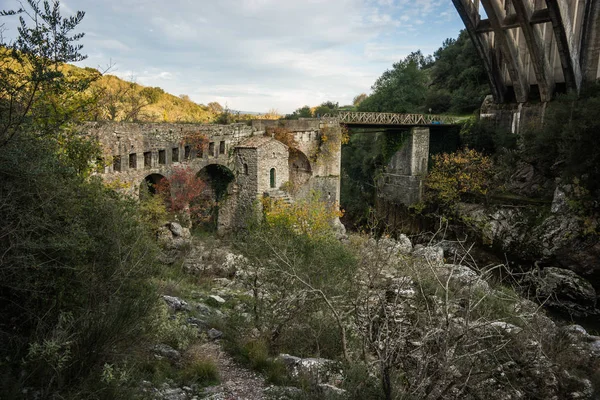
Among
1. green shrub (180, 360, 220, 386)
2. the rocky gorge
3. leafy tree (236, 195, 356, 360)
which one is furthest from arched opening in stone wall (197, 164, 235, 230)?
green shrub (180, 360, 220, 386)

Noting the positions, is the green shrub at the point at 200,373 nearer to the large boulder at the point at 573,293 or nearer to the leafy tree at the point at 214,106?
the large boulder at the point at 573,293

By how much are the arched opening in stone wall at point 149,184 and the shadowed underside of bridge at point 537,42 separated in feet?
60.3

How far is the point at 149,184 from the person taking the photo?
1465 cm

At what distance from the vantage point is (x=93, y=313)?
4.43 m

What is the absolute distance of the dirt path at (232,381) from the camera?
5395mm

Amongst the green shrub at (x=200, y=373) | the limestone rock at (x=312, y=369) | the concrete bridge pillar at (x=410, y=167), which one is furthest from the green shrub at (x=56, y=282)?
the concrete bridge pillar at (x=410, y=167)

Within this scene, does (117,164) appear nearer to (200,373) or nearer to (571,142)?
(200,373)

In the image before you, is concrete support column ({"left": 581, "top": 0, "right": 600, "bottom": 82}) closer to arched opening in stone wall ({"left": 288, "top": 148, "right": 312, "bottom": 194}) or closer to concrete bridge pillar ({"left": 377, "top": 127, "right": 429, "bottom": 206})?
concrete bridge pillar ({"left": 377, "top": 127, "right": 429, "bottom": 206})

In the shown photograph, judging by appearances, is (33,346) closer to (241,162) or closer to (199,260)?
(199,260)

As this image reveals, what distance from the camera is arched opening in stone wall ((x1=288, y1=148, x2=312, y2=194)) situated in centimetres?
2039

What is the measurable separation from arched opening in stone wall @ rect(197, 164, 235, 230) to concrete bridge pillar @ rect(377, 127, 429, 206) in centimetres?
1231

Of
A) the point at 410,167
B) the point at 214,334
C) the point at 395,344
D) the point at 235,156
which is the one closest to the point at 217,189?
the point at 235,156

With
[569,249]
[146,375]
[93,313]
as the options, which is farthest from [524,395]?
[569,249]

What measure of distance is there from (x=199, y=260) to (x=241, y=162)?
574 cm
